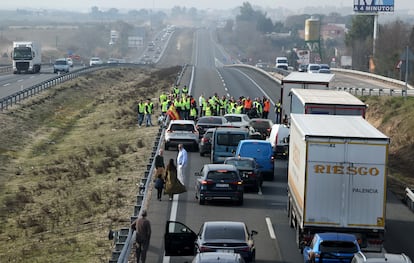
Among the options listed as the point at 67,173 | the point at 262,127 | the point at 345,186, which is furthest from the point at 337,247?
the point at 262,127

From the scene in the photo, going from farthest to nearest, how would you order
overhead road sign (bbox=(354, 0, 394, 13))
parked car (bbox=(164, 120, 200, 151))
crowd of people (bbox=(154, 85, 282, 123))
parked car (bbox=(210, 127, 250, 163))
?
overhead road sign (bbox=(354, 0, 394, 13))
crowd of people (bbox=(154, 85, 282, 123))
parked car (bbox=(164, 120, 200, 151))
parked car (bbox=(210, 127, 250, 163))

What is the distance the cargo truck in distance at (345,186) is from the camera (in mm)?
20672

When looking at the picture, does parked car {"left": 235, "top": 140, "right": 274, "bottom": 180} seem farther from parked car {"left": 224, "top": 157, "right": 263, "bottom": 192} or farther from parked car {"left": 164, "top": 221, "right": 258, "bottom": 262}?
parked car {"left": 164, "top": 221, "right": 258, "bottom": 262}

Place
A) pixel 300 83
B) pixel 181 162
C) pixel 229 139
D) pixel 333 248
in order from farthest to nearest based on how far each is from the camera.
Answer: pixel 300 83, pixel 229 139, pixel 181 162, pixel 333 248

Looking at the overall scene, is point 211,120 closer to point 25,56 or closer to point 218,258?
point 218,258

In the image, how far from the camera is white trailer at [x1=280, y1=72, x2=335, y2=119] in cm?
4184

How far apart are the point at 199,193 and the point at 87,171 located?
1290 centimetres

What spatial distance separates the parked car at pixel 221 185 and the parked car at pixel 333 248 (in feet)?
25.0

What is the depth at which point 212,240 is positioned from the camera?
19.1 m

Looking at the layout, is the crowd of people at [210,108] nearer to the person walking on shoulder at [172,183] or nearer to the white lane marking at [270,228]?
the person walking on shoulder at [172,183]

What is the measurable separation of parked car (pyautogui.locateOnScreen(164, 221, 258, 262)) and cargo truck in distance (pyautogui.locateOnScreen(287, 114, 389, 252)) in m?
2.02

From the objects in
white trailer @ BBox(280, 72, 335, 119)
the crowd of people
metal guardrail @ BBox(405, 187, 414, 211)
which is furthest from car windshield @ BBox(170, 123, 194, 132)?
metal guardrail @ BBox(405, 187, 414, 211)

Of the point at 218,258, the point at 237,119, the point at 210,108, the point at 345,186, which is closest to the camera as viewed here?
the point at 218,258

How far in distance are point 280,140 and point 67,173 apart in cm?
946
